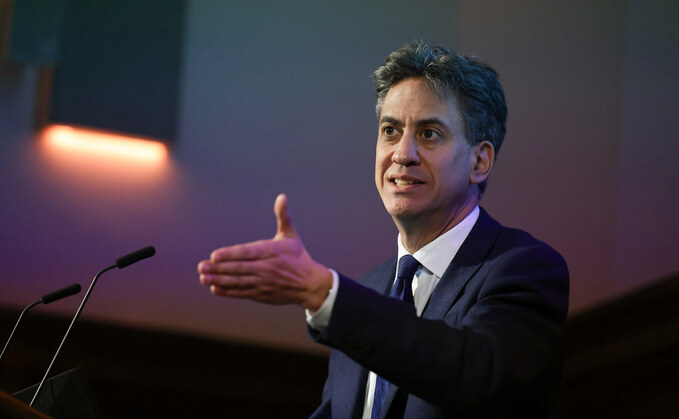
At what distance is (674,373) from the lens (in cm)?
246

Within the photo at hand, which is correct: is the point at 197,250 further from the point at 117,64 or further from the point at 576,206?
the point at 576,206

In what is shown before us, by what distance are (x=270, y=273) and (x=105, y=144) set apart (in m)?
2.53

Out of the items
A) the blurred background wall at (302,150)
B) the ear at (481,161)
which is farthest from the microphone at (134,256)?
the blurred background wall at (302,150)

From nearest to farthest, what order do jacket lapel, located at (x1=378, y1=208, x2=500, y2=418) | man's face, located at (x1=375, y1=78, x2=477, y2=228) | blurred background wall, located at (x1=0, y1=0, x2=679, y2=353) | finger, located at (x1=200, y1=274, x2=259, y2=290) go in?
finger, located at (x1=200, y1=274, x2=259, y2=290), jacket lapel, located at (x1=378, y1=208, x2=500, y2=418), man's face, located at (x1=375, y1=78, x2=477, y2=228), blurred background wall, located at (x1=0, y1=0, x2=679, y2=353)

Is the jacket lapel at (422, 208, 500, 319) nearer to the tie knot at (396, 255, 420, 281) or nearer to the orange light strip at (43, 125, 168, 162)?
the tie knot at (396, 255, 420, 281)

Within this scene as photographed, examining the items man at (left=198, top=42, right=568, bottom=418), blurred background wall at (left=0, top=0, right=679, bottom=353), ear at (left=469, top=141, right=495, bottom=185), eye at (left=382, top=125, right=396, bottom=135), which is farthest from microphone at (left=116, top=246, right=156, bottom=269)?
blurred background wall at (left=0, top=0, right=679, bottom=353)

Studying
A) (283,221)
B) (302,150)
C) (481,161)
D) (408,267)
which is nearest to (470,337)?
(283,221)

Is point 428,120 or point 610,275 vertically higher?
point 428,120

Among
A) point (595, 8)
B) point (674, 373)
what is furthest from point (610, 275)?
point (595, 8)

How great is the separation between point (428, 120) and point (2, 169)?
227 centimetres

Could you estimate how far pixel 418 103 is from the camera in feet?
5.54

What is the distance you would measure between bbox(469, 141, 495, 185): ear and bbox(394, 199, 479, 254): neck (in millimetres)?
92

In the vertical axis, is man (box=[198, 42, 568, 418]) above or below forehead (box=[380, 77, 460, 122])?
below

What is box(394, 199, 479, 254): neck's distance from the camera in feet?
5.46
